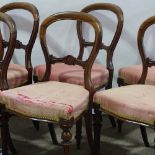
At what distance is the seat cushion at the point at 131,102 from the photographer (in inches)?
56.8

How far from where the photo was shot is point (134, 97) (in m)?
1.56

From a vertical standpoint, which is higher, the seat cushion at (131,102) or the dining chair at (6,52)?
the dining chair at (6,52)

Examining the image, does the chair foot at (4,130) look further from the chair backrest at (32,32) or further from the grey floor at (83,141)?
the chair backrest at (32,32)

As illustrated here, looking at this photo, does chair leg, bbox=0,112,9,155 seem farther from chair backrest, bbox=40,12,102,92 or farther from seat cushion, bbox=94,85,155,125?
seat cushion, bbox=94,85,155,125

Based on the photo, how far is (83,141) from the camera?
6.86ft

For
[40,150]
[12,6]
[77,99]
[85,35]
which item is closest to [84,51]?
[85,35]

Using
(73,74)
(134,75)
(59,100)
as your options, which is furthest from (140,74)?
(59,100)

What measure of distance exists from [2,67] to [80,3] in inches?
35.6

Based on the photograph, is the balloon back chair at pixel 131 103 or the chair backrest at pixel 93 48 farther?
the chair backrest at pixel 93 48

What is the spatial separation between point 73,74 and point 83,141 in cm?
Result: 42

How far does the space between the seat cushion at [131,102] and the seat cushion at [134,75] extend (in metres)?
0.23

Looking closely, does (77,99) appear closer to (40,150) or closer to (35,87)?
(35,87)

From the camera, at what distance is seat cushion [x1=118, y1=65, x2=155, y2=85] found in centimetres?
195

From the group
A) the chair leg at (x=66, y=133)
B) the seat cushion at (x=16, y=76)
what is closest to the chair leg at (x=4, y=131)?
the seat cushion at (x=16, y=76)
